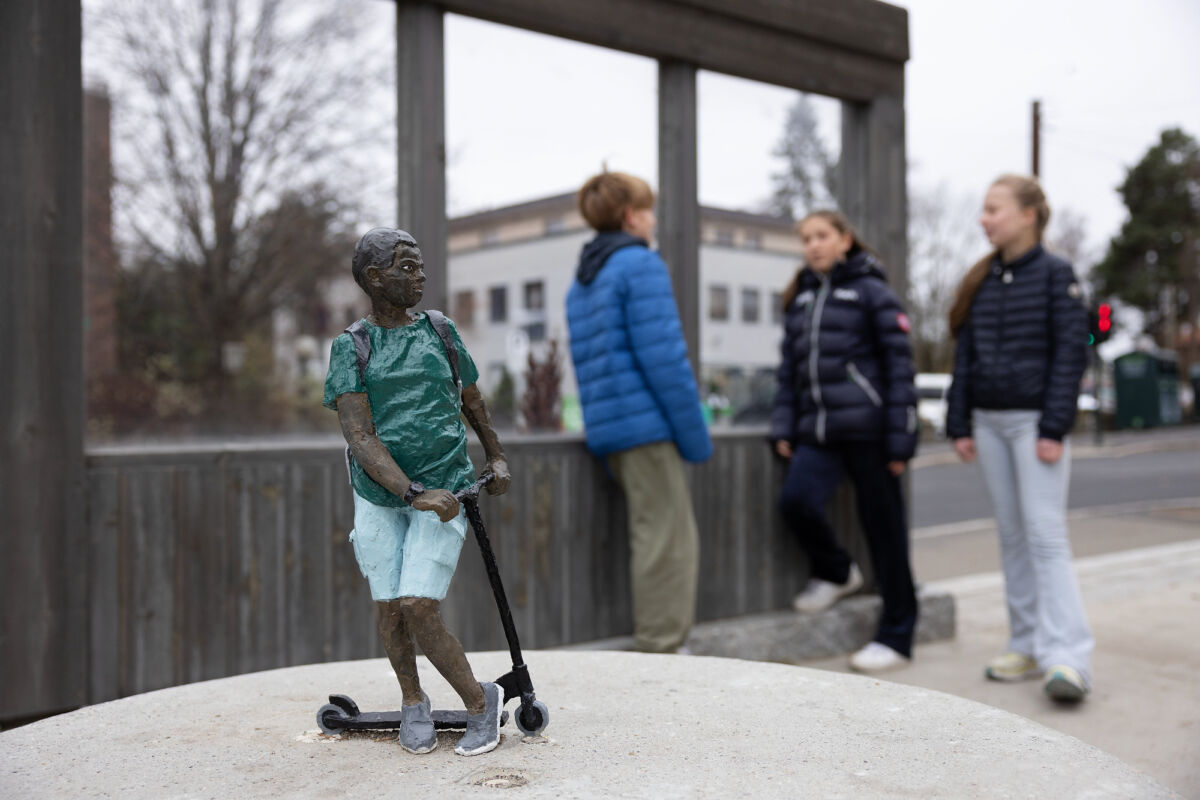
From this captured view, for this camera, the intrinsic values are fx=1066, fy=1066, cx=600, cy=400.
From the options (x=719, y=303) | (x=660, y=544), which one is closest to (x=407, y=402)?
(x=660, y=544)

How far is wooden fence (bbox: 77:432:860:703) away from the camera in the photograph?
357 cm

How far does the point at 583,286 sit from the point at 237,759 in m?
2.47

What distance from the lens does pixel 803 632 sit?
5.03 metres

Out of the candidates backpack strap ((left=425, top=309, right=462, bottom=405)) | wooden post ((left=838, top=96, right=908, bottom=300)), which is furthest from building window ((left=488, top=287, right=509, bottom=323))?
backpack strap ((left=425, top=309, right=462, bottom=405))

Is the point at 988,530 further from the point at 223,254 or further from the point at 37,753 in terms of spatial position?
the point at 37,753

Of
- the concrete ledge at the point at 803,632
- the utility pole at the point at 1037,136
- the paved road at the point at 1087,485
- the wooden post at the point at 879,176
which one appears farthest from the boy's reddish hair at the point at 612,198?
the utility pole at the point at 1037,136

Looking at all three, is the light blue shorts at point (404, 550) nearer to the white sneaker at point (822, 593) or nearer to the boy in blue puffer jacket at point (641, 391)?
the boy in blue puffer jacket at point (641, 391)

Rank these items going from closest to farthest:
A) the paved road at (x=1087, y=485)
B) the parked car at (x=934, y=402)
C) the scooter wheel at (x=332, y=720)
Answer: the scooter wheel at (x=332, y=720)
the paved road at (x=1087, y=485)
the parked car at (x=934, y=402)

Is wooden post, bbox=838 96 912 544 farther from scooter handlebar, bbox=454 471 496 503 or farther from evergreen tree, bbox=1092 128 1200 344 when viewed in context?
evergreen tree, bbox=1092 128 1200 344

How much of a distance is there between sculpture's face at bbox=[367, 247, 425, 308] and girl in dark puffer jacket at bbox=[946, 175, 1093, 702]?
285 centimetres

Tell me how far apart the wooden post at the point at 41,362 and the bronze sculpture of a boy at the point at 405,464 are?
173 cm

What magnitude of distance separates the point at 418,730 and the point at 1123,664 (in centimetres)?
384

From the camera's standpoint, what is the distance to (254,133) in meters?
6.99

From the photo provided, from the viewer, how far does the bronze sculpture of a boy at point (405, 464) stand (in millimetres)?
2129
